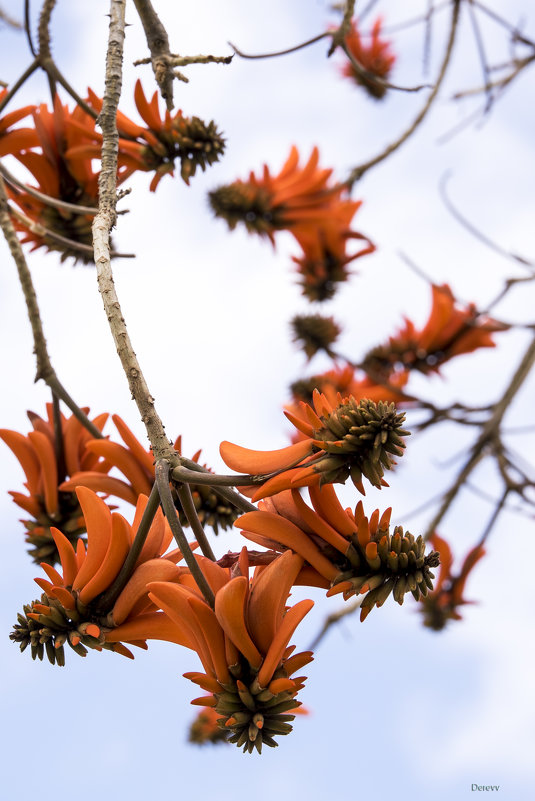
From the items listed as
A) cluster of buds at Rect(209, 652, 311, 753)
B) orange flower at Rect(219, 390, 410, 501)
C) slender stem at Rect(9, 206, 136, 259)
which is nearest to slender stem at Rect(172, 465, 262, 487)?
orange flower at Rect(219, 390, 410, 501)

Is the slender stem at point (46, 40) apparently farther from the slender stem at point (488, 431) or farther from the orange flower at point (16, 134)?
the slender stem at point (488, 431)

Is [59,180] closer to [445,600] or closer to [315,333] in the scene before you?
[315,333]

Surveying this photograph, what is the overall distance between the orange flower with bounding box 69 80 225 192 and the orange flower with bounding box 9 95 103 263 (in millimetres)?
24

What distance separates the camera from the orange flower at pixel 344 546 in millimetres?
564

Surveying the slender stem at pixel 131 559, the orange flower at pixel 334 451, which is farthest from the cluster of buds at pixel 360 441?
the slender stem at pixel 131 559

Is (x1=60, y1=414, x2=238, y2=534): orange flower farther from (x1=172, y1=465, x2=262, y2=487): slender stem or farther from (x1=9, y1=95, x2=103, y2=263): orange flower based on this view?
(x1=9, y1=95, x2=103, y2=263): orange flower

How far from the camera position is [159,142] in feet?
3.45

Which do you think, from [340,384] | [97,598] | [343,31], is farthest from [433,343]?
[97,598]

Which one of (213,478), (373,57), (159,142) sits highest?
(373,57)

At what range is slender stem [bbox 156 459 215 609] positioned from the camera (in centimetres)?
54

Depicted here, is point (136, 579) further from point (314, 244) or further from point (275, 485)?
point (314, 244)

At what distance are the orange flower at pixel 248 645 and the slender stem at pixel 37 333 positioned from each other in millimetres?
321

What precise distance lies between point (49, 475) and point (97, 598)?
282mm

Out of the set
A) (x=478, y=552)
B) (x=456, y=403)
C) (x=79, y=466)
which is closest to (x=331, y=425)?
(x=79, y=466)
